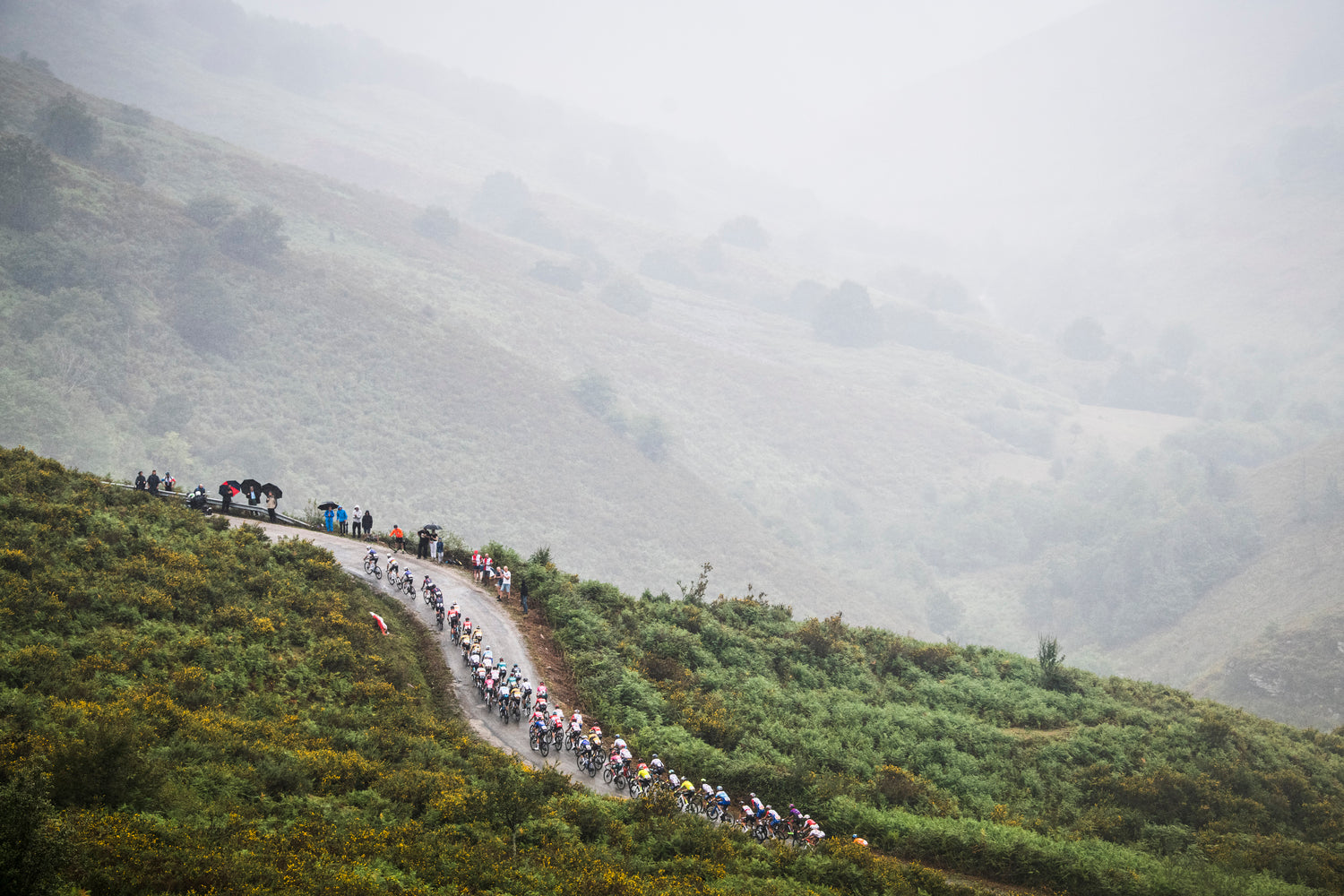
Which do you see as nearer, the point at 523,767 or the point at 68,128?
the point at 523,767

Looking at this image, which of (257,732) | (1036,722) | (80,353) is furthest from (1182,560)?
(80,353)

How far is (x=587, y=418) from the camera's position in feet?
413

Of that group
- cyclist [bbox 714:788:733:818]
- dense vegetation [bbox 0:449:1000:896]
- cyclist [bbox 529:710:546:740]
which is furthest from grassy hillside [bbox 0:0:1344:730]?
cyclist [bbox 714:788:733:818]

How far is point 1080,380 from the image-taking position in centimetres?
19525

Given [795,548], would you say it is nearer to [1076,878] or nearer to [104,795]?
[1076,878]

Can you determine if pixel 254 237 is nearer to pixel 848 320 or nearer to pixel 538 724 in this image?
pixel 538 724

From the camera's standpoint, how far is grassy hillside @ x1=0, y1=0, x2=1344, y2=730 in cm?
9275

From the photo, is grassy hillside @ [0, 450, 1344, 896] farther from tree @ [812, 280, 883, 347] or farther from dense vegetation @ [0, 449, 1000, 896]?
tree @ [812, 280, 883, 347]

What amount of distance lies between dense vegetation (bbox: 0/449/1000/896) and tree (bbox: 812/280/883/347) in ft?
588

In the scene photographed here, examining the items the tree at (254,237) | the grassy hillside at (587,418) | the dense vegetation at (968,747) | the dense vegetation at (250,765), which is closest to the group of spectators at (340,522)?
the dense vegetation at (968,747)

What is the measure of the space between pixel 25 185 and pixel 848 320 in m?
159

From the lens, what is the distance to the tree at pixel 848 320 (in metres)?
192

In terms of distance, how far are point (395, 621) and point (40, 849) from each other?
57.9ft

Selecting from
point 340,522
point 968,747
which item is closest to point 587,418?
point 340,522
